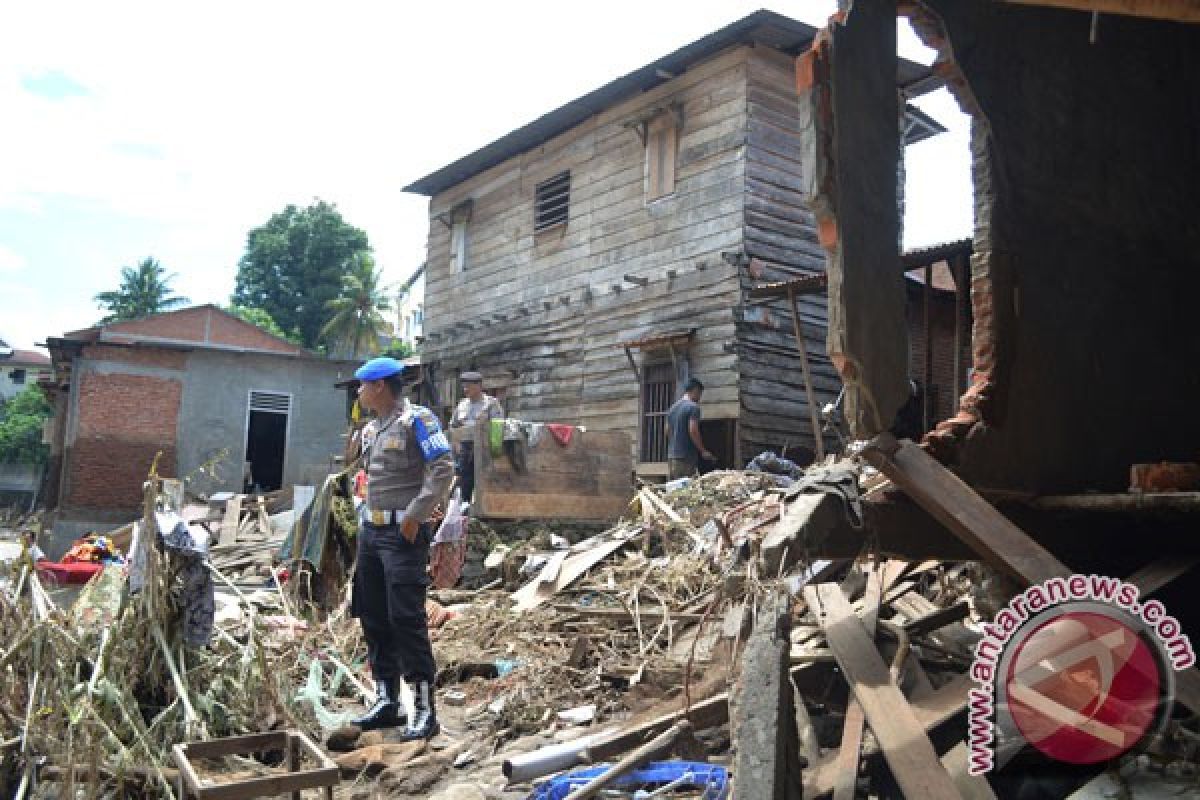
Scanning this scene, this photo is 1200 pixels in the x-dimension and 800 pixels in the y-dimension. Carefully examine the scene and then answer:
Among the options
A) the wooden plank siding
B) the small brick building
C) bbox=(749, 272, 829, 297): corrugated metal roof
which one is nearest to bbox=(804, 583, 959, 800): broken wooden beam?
bbox=(749, 272, 829, 297): corrugated metal roof

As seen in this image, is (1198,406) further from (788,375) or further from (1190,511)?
(788,375)

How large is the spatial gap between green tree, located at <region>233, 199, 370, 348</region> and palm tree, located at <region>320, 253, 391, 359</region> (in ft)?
7.79

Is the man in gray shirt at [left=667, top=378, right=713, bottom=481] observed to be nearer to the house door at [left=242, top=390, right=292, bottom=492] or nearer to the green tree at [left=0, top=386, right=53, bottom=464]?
the house door at [left=242, top=390, right=292, bottom=492]

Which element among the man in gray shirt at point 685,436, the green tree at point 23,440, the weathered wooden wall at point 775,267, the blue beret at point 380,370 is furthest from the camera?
the green tree at point 23,440

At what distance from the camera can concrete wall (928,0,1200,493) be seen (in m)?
4.23

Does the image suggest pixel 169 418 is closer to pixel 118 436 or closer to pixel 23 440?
pixel 118 436

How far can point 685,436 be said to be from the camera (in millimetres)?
11195

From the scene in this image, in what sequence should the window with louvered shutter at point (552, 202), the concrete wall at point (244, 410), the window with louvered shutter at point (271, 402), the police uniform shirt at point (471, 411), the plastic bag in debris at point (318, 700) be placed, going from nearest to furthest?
the plastic bag in debris at point (318, 700) < the police uniform shirt at point (471, 411) < the window with louvered shutter at point (552, 202) < the concrete wall at point (244, 410) < the window with louvered shutter at point (271, 402)

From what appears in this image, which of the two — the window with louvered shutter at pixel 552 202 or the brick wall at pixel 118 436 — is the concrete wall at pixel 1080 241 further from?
the brick wall at pixel 118 436

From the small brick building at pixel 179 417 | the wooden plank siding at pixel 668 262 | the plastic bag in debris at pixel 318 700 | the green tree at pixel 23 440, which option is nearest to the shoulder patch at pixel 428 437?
the plastic bag in debris at pixel 318 700

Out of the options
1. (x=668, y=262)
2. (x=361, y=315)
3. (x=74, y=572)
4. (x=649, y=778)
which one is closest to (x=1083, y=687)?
(x=649, y=778)

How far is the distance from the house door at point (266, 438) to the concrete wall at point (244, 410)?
249mm

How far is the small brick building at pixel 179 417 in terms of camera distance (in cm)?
2294

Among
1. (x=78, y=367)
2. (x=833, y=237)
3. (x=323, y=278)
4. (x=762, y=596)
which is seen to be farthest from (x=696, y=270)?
(x=323, y=278)
